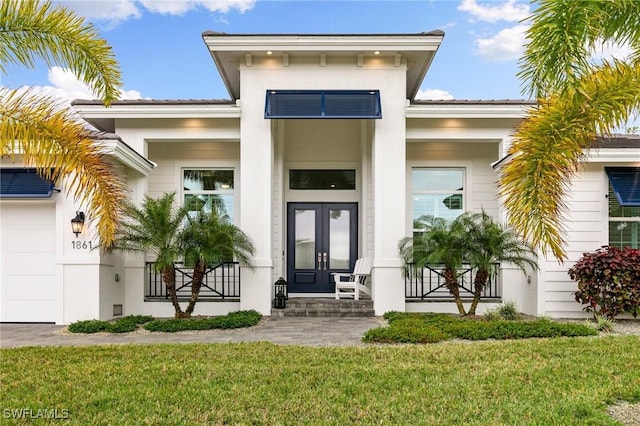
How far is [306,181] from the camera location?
13102 mm

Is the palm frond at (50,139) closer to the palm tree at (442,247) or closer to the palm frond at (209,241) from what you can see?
the palm frond at (209,241)

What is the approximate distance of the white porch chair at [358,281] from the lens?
37.4 ft

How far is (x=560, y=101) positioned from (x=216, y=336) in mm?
6218

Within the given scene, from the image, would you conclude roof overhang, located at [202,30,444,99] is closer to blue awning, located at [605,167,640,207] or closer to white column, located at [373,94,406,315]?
white column, located at [373,94,406,315]

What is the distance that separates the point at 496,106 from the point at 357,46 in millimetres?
3492

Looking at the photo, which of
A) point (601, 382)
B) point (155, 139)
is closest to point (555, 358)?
point (601, 382)

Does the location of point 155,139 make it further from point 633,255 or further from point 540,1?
point 633,255

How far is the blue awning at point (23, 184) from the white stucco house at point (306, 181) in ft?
0.08

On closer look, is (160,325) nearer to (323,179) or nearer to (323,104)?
(323,104)

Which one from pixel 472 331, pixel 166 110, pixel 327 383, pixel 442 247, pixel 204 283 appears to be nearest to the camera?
pixel 327 383

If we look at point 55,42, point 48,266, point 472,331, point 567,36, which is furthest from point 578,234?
point 48,266

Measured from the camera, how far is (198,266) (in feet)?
30.8

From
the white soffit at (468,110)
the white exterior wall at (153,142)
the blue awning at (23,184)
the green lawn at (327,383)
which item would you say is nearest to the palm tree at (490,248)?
the green lawn at (327,383)

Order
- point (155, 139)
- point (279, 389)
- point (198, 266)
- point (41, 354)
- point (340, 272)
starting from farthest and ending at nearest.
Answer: point (340, 272) < point (155, 139) < point (198, 266) < point (41, 354) < point (279, 389)
